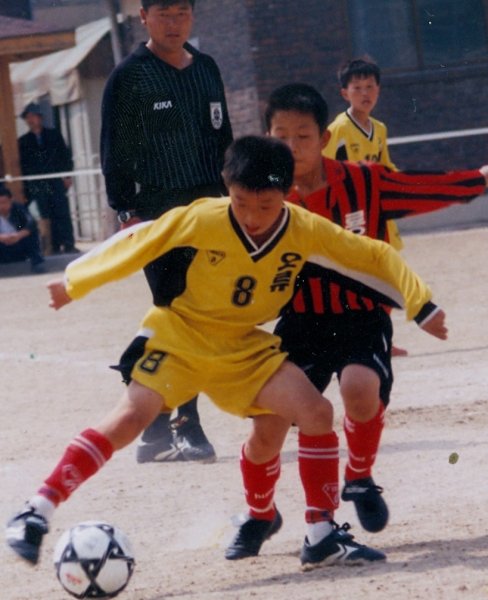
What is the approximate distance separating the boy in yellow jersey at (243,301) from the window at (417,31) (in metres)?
16.5

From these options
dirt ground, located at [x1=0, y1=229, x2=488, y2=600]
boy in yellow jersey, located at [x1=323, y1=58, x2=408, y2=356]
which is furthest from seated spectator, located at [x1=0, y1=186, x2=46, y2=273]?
boy in yellow jersey, located at [x1=323, y1=58, x2=408, y2=356]

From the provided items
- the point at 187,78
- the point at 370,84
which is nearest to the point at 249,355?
the point at 187,78

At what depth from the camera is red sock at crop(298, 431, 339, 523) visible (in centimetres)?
502

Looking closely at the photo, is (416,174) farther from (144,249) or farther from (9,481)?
(9,481)

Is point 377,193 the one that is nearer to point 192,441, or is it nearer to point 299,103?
point 299,103

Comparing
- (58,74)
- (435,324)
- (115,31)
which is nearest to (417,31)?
(115,31)

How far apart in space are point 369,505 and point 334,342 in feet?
1.89

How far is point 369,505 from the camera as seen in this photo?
5301 millimetres

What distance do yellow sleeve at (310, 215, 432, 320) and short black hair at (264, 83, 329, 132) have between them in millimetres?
614

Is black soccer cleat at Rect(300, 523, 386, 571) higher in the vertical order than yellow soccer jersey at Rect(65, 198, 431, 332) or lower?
lower

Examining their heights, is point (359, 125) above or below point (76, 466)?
above

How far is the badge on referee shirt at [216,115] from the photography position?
6.75 metres

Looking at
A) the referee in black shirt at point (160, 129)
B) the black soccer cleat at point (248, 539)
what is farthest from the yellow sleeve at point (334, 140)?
the black soccer cleat at point (248, 539)

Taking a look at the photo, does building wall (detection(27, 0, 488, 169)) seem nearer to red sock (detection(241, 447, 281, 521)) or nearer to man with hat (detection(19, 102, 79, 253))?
man with hat (detection(19, 102, 79, 253))
